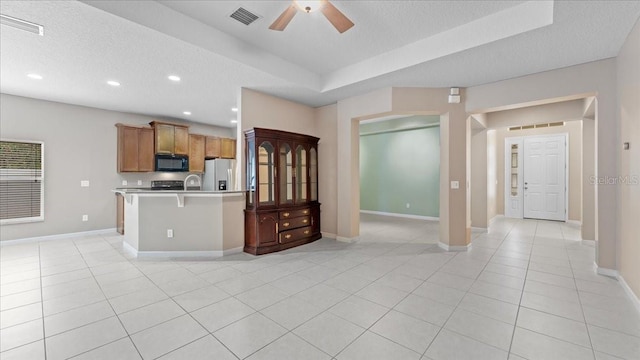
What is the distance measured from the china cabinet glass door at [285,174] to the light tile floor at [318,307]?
3.32 ft

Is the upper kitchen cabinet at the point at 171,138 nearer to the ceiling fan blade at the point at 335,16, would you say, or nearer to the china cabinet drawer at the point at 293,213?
the china cabinet drawer at the point at 293,213

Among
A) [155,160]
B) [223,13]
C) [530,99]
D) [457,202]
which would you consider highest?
[223,13]

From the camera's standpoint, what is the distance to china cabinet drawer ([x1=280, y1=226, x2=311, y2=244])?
4.47 metres

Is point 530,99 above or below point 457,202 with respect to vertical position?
above

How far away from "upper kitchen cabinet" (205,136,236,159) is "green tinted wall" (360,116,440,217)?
4.01 meters

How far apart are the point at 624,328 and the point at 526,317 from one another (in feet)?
2.23

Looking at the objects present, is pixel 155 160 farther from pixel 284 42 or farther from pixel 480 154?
pixel 480 154

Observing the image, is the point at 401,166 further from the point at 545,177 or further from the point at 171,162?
the point at 171,162

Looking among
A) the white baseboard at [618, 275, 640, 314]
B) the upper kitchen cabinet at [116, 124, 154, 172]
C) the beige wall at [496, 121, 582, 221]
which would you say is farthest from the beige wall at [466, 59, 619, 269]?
the upper kitchen cabinet at [116, 124, 154, 172]

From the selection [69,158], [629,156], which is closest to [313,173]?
[629,156]

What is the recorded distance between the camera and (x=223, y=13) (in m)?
2.82

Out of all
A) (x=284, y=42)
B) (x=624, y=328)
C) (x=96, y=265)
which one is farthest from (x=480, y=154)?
(x=96, y=265)

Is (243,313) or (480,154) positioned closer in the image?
(243,313)

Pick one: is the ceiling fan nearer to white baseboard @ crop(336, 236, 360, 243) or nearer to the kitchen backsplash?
white baseboard @ crop(336, 236, 360, 243)
